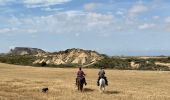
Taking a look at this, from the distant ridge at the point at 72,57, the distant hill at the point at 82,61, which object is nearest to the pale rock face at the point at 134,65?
the distant hill at the point at 82,61

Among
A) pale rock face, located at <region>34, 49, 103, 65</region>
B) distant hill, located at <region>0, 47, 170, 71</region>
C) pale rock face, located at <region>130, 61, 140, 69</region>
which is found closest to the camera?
pale rock face, located at <region>130, 61, 140, 69</region>

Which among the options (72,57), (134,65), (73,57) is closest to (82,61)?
(73,57)

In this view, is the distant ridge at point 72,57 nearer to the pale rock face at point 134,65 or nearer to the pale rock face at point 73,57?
the pale rock face at point 73,57

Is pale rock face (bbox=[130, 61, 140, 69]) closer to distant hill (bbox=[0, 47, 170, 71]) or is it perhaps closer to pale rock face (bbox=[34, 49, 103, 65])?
distant hill (bbox=[0, 47, 170, 71])

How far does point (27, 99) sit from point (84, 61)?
299 feet

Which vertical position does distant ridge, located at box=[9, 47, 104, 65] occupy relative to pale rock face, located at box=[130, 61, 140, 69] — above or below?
above

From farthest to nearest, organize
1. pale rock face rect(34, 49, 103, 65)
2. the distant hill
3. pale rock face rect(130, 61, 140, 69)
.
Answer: pale rock face rect(34, 49, 103, 65), the distant hill, pale rock face rect(130, 61, 140, 69)

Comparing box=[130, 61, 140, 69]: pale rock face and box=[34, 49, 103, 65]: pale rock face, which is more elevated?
box=[34, 49, 103, 65]: pale rock face

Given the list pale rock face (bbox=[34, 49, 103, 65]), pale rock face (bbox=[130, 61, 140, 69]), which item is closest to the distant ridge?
pale rock face (bbox=[34, 49, 103, 65])

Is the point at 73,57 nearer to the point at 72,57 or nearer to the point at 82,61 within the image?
the point at 72,57

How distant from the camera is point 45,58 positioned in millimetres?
131500

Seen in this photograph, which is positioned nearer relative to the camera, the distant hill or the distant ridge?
the distant hill

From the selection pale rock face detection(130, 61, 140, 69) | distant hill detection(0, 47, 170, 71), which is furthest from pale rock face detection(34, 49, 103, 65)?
pale rock face detection(130, 61, 140, 69)

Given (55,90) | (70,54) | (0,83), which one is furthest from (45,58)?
(55,90)
